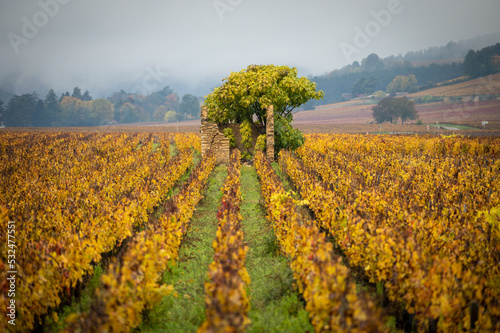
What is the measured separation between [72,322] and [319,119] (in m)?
114

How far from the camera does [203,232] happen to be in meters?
9.11

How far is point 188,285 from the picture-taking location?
618 centimetres

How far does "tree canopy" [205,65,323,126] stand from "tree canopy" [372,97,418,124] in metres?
71.6

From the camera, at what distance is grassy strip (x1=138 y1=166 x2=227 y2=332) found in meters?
4.99

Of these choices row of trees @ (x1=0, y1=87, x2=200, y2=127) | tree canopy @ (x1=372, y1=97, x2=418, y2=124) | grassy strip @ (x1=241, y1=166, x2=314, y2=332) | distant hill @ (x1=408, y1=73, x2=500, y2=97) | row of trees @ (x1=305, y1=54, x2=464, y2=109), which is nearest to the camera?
grassy strip @ (x1=241, y1=166, x2=314, y2=332)

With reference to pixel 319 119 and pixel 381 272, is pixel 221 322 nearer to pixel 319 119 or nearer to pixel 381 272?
pixel 381 272

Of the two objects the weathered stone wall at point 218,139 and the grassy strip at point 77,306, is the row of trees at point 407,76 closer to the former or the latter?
the weathered stone wall at point 218,139

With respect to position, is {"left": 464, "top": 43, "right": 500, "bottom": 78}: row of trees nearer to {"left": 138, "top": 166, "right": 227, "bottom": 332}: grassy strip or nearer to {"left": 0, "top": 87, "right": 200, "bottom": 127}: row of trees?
{"left": 0, "top": 87, "right": 200, "bottom": 127}: row of trees

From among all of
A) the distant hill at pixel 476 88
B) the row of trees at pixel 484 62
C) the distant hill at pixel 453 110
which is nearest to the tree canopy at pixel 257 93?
the distant hill at pixel 453 110

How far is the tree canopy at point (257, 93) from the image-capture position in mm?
20594

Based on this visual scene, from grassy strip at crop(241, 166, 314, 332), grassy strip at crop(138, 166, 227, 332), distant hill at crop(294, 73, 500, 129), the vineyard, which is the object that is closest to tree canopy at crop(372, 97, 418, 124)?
distant hill at crop(294, 73, 500, 129)

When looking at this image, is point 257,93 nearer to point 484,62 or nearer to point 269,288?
point 269,288

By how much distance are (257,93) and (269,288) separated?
1644cm

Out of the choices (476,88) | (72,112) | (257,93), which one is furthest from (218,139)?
(72,112)
